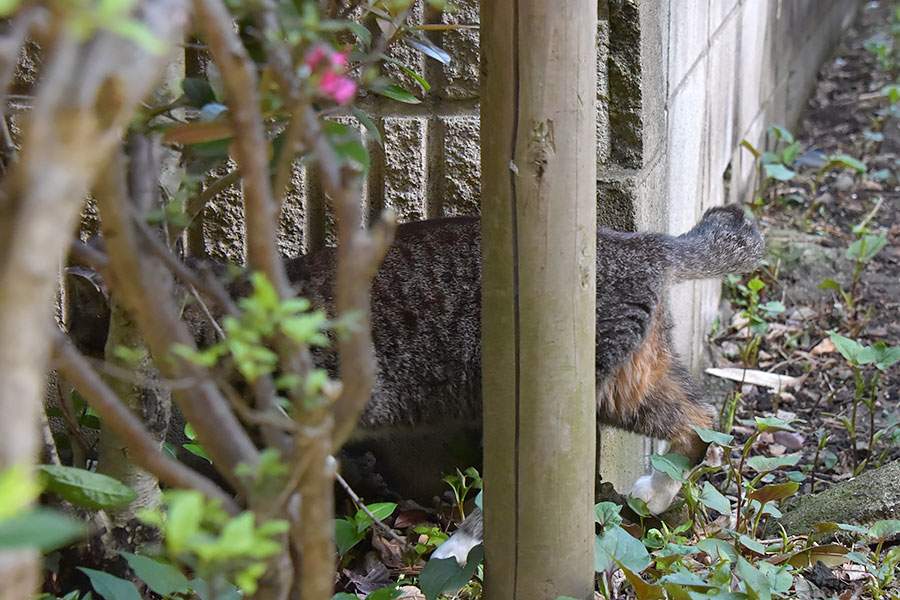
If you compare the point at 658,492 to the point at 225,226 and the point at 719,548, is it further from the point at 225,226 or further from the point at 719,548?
the point at 225,226

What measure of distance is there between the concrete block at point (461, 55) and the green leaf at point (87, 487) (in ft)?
5.43

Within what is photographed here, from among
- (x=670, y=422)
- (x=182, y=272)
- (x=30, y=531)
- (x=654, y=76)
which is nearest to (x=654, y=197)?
(x=654, y=76)

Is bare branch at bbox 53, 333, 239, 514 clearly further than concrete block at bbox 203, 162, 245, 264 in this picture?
No

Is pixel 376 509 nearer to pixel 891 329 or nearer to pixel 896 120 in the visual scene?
pixel 891 329

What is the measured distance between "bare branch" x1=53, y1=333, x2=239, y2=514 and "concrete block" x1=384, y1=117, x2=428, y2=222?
1797 millimetres

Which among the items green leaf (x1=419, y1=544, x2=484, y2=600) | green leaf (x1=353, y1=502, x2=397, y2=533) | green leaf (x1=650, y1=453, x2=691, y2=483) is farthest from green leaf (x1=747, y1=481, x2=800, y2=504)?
green leaf (x1=353, y1=502, x2=397, y2=533)

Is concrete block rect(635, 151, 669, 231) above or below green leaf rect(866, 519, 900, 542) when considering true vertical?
above

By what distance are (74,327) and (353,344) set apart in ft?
6.43

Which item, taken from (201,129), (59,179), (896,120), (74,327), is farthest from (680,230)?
(896,120)

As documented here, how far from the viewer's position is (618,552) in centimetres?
212

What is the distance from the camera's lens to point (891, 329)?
439 centimetres

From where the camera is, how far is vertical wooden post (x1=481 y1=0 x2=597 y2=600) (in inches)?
65.4

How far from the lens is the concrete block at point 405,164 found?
2.93 meters

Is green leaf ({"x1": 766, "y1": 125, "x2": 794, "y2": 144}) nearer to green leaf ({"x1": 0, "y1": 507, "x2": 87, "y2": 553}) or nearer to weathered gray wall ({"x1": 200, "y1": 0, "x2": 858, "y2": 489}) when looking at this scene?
weathered gray wall ({"x1": 200, "y1": 0, "x2": 858, "y2": 489})
